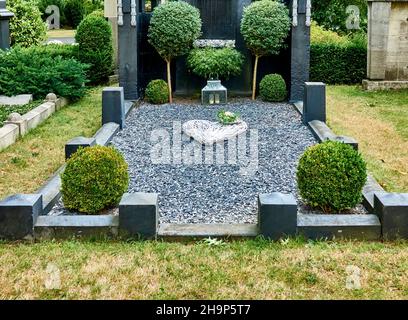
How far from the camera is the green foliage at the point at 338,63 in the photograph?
15352 mm

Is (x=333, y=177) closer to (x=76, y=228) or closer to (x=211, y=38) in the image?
(x=76, y=228)

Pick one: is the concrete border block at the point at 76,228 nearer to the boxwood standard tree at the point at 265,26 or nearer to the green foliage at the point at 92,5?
the boxwood standard tree at the point at 265,26

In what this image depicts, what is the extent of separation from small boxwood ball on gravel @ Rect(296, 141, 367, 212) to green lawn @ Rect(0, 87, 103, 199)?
9.85ft

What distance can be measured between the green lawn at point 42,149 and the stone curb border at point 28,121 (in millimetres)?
86

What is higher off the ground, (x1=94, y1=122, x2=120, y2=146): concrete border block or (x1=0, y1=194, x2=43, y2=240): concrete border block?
(x1=94, y1=122, x2=120, y2=146): concrete border block

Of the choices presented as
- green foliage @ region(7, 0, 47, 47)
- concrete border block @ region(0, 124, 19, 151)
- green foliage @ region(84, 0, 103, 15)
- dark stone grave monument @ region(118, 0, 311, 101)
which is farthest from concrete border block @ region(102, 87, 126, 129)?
green foliage @ region(84, 0, 103, 15)

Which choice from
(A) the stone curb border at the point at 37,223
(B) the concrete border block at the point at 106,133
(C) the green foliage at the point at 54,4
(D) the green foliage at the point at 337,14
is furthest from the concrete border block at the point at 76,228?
(C) the green foliage at the point at 54,4

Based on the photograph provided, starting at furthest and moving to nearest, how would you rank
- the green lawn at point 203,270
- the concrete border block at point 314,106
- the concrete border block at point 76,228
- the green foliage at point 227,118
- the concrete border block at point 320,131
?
1. the concrete border block at point 314,106
2. the green foliage at point 227,118
3. the concrete border block at point 320,131
4. the concrete border block at point 76,228
5. the green lawn at point 203,270

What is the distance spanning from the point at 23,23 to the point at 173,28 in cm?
741

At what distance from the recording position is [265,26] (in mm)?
11969

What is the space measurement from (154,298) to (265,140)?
4954 millimetres

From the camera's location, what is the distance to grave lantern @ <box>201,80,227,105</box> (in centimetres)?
1195

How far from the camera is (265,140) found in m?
8.63

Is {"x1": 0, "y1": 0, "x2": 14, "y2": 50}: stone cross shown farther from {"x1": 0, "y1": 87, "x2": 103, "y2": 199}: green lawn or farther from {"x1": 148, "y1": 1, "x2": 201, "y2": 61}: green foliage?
{"x1": 148, "y1": 1, "x2": 201, "y2": 61}: green foliage
